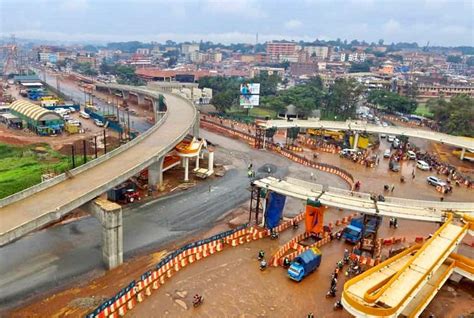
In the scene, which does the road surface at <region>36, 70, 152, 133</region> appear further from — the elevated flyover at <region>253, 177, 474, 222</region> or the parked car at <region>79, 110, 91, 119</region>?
the elevated flyover at <region>253, 177, 474, 222</region>


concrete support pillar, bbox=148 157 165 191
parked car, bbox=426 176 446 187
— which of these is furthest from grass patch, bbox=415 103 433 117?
concrete support pillar, bbox=148 157 165 191

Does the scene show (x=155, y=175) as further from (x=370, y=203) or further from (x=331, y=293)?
(x=331, y=293)

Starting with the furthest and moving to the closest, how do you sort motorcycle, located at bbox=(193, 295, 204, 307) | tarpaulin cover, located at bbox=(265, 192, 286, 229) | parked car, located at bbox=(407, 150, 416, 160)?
parked car, located at bbox=(407, 150, 416, 160), tarpaulin cover, located at bbox=(265, 192, 286, 229), motorcycle, located at bbox=(193, 295, 204, 307)

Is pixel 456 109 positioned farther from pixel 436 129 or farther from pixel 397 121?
pixel 397 121

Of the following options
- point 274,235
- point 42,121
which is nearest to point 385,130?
point 274,235

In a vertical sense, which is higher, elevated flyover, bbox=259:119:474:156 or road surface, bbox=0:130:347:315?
elevated flyover, bbox=259:119:474:156

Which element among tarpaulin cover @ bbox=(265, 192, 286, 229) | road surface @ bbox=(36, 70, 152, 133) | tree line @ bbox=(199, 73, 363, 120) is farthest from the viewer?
tree line @ bbox=(199, 73, 363, 120)

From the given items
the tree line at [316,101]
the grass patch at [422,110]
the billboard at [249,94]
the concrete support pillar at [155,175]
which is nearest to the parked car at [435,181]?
the concrete support pillar at [155,175]
